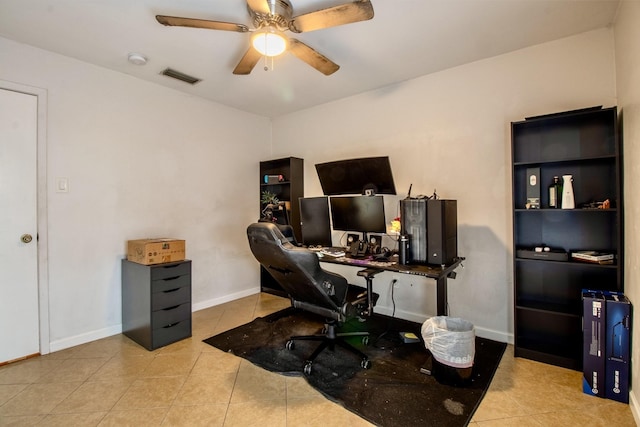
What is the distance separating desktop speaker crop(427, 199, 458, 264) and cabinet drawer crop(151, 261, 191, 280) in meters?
2.17

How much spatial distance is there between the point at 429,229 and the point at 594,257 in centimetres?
109

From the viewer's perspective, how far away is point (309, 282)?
1989mm

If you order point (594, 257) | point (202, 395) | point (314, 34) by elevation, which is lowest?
point (202, 395)

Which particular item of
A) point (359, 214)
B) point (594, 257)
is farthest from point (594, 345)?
point (359, 214)

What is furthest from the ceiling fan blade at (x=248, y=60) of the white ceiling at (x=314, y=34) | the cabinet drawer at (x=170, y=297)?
the cabinet drawer at (x=170, y=297)

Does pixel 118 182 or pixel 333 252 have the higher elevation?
pixel 118 182

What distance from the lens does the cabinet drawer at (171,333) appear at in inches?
99.7

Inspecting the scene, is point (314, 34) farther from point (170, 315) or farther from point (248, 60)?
point (170, 315)

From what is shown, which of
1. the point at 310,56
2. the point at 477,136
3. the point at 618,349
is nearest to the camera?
the point at 618,349

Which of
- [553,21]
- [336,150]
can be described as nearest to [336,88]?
[336,150]

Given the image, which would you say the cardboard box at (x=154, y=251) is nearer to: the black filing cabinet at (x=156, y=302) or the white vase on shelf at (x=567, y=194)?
the black filing cabinet at (x=156, y=302)

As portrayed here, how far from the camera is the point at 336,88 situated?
3.31m

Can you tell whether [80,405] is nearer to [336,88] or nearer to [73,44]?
[73,44]

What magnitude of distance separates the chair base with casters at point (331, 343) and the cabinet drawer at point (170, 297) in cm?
106
